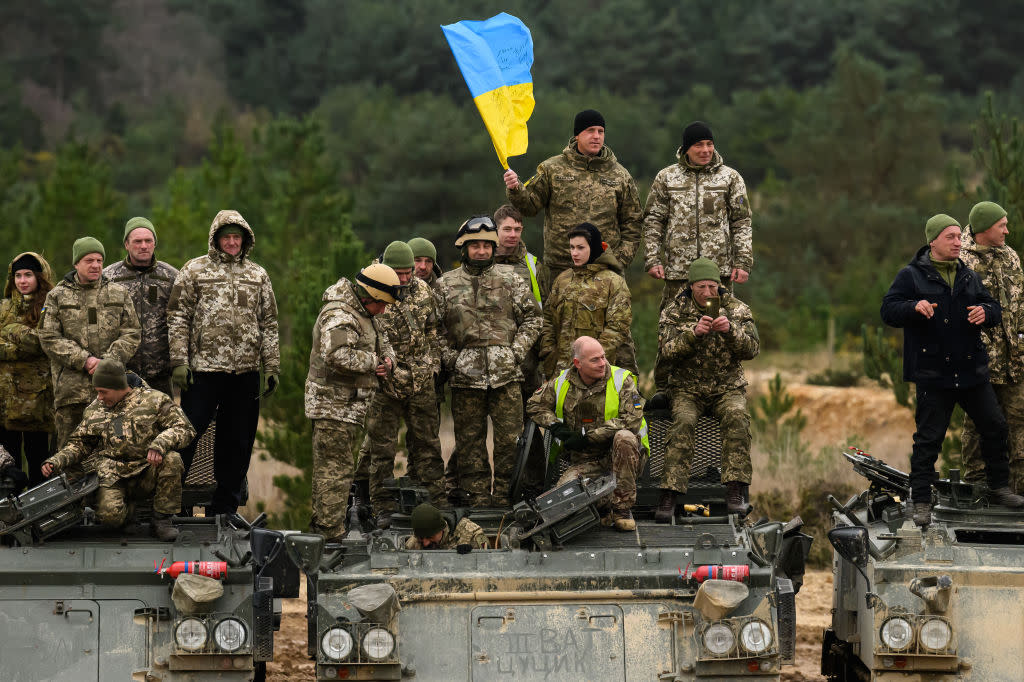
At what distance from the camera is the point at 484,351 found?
10695mm

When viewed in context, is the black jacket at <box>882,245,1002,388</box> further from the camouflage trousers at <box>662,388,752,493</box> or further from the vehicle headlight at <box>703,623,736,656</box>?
the vehicle headlight at <box>703,623,736,656</box>

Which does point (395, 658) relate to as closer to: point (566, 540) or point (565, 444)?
point (566, 540)

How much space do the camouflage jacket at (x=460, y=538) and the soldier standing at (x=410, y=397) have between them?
141cm

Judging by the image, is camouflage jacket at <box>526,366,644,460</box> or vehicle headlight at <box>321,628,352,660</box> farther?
camouflage jacket at <box>526,366,644,460</box>

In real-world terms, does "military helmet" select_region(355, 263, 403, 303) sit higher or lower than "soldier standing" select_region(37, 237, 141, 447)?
higher

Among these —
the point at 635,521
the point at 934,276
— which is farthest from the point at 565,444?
the point at 934,276

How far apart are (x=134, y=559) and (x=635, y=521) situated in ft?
9.93

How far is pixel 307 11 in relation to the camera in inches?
1921

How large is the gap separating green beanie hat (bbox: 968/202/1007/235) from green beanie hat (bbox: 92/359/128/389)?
5390mm

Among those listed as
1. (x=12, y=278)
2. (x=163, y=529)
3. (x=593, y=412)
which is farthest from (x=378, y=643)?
(x=12, y=278)

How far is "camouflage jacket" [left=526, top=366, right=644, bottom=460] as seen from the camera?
9.49 m

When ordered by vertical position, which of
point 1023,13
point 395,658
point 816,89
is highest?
point 1023,13

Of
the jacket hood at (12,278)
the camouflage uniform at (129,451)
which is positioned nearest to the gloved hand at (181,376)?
the camouflage uniform at (129,451)

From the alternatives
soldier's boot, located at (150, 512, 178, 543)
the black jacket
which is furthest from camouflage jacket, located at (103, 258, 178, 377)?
the black jacket
